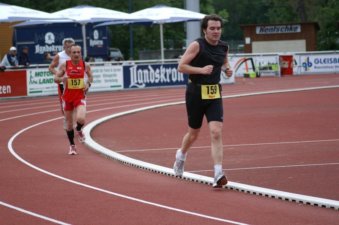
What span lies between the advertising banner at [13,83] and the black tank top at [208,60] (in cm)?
2119

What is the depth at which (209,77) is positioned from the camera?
33.9ft

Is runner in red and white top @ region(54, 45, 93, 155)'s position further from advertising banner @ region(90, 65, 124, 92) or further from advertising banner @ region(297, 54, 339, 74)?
advertising banner @ region(297, 54, 339, 74)

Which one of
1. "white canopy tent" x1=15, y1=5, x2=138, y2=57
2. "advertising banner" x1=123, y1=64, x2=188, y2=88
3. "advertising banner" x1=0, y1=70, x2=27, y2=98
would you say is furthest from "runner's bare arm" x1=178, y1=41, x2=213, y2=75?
"white canopy tent" x1=15, y1=5, x2=138, y2=57

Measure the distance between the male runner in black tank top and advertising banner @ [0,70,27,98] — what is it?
2115cm

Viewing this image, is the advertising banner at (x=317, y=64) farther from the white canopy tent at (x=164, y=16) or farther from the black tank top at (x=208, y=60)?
the black tank top at (x=208, y=60)

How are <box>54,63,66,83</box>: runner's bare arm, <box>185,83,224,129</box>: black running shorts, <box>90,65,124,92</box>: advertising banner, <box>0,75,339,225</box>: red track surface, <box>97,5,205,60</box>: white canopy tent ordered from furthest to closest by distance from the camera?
<box>97,5,205,60</box>: white canopy tent → <box>90,65,124,92</box>: advertising banner → <box>54,63,66,83</box>: runner's bare arm → <box>185,83,224,129</box>: black running shorts → <box>0,75,339,225</box>: red track surface

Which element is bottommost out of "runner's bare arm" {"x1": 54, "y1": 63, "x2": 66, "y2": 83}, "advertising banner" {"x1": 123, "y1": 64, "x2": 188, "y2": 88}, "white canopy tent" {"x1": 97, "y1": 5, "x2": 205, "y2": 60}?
"advertising banner" {"x1": 123, "y1": 64, "x2": 188, "y2": 88}

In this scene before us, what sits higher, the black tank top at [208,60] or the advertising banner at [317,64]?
the black tank top at [208,60]

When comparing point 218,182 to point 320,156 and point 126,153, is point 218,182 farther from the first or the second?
point 126,153

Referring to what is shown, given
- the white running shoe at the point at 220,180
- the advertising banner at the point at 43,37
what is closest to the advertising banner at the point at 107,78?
the advertising banner at the point at 43,37

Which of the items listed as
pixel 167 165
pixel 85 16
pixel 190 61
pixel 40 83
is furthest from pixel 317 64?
pixel 190 61

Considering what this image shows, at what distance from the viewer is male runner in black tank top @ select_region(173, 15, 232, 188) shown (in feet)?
33.4

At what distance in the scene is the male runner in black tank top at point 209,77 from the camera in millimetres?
10195

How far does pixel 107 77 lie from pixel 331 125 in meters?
17.7
